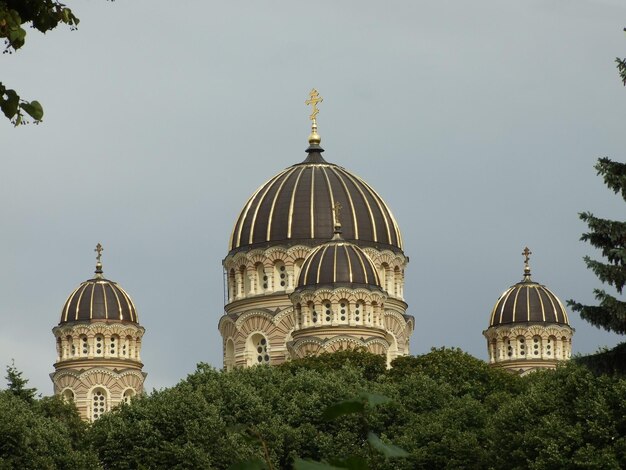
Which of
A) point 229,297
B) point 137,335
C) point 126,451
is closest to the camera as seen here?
point 126,451

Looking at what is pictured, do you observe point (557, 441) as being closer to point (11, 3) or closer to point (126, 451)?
point (126, 451)

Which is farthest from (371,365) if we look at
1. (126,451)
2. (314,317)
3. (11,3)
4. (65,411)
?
(11,3)

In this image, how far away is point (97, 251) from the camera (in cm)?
9581

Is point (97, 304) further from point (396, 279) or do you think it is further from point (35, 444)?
point (35, 444)

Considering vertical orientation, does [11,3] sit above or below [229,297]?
below

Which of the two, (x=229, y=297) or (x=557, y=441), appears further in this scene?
(x=229, y=297)

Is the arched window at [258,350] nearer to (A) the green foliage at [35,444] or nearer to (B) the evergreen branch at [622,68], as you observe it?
(A) the green foliage at [35,444]

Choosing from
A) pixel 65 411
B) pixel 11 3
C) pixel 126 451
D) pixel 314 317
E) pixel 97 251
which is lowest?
pixel 11 3

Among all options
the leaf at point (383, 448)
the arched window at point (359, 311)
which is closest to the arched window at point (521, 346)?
the arched window at point (359, 311)

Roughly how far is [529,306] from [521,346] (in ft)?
8.11

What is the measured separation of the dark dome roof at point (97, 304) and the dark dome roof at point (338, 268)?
693 inches

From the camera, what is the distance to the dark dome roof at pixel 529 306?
9369 cm

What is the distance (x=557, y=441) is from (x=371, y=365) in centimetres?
2597

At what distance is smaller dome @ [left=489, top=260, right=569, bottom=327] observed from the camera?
93688mm
